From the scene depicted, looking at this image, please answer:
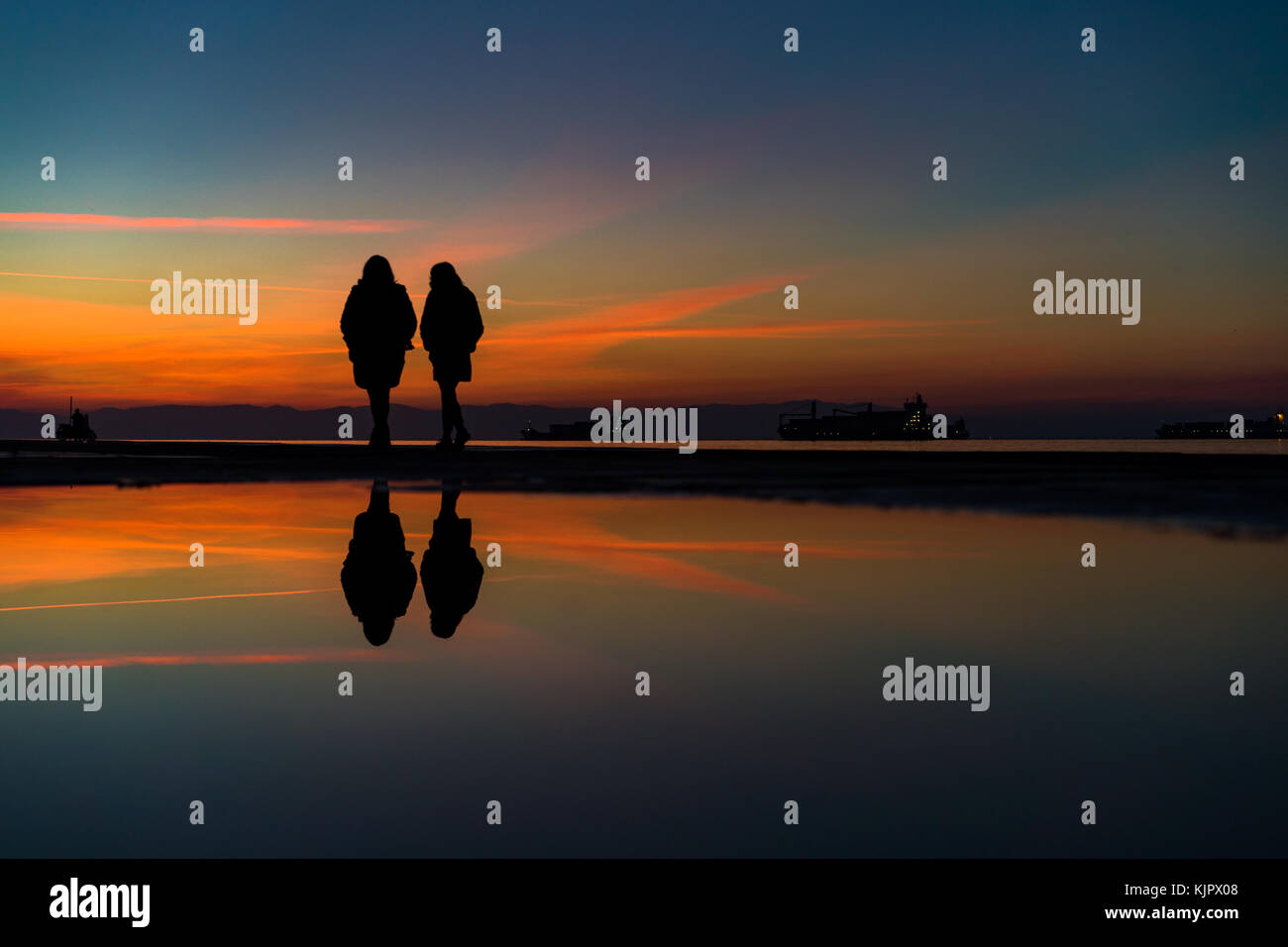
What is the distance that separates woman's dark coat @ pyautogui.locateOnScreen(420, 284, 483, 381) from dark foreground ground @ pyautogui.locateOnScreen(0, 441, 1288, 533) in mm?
2299

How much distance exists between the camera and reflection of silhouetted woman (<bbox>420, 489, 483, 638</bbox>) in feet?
21.2

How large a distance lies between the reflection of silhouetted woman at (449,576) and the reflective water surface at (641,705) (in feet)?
0.17

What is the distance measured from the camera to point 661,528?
37.1 ft

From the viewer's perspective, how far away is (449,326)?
2438cm

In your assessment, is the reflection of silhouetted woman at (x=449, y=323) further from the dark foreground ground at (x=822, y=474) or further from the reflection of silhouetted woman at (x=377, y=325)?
the dark foreground ground at (x=822, y=474)

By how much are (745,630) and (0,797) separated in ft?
12.2

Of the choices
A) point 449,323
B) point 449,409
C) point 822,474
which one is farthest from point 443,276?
point 822,474

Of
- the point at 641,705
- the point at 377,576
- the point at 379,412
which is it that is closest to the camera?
the point at 641,705

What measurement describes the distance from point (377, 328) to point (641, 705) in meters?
21.1

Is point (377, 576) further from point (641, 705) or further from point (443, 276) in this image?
point (443, 276)

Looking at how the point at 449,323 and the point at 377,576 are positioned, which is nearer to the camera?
the point at 377,576
